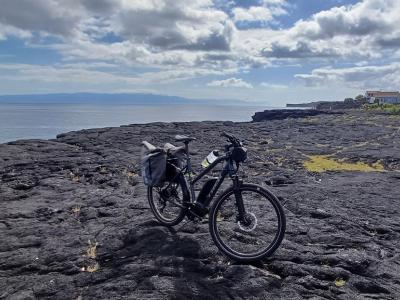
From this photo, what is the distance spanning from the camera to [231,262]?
738cm

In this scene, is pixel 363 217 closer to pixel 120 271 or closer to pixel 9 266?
pixel 120 271

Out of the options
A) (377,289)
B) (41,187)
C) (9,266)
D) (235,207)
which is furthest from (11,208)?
(377,289)

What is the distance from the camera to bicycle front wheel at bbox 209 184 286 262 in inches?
291

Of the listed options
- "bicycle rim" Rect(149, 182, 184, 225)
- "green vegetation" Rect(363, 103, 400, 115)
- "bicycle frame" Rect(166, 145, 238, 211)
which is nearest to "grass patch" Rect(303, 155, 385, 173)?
"bicycle rim" Rect(149, 182, 184, 225)

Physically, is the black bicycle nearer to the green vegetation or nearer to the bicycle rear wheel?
the bicycle rear wheel

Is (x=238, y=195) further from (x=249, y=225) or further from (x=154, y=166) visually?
(x=154, y=166)

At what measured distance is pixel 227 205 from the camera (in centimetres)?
787

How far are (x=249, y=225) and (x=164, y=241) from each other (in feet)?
5.51

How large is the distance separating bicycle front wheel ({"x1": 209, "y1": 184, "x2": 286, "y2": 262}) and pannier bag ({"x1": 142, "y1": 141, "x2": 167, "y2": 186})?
1.50 m

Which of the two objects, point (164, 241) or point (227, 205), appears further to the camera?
point (164, 241)

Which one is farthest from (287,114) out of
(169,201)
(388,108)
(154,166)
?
(154,166)

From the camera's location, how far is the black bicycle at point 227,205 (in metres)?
7.55

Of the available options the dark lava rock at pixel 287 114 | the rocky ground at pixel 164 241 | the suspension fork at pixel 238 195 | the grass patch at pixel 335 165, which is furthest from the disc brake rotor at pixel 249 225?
the dark lava rock at pixel 287 114

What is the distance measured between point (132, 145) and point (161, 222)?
13349 millimetres
